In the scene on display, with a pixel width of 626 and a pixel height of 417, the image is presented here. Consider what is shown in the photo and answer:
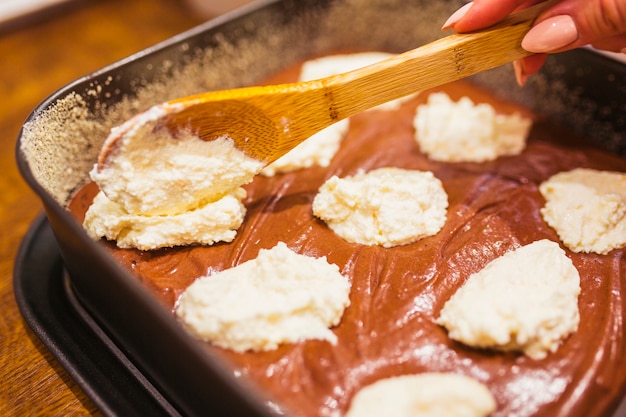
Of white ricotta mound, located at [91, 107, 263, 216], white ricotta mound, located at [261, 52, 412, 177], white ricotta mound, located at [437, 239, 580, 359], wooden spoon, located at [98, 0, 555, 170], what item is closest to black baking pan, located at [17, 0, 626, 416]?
white ricotta mound, located at [91, 107, 263, 216]

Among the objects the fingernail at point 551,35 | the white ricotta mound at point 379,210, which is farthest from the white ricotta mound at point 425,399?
the fingernail at point 551,35

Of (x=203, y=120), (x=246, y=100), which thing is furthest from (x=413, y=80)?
(x=203, y=120)

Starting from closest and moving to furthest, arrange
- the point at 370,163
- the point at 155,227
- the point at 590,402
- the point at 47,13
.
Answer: the point at 590,402
the point at 155,227
the point at 370,163
the point at 47,13

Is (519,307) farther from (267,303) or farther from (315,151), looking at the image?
(315,151)

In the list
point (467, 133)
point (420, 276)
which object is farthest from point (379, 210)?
point (467, 133)

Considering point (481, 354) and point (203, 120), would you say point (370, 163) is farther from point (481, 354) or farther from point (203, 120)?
point (481, 354)

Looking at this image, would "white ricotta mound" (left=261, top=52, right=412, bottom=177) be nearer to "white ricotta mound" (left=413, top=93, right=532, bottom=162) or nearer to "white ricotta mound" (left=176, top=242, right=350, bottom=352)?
"white ricotta mound" (left=413, top=93, right=532, bottom=162)
